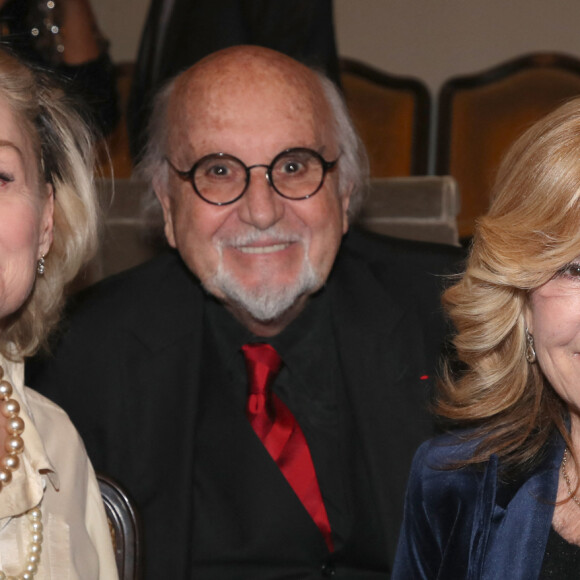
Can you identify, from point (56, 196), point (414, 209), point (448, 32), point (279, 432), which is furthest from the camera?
point (448, 32)

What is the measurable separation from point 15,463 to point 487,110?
3737 millimetres

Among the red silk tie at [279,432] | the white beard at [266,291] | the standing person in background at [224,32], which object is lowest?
the red silk tie at [279,432]

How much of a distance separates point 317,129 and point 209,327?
1.93ft

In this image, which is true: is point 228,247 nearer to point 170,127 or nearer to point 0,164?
point 170,127

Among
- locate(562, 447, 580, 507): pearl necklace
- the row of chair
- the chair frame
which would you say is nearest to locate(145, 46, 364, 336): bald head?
locate(562, 447, 580, 507): pearl necklace

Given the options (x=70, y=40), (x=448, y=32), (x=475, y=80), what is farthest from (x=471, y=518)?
(x=448, y=32)

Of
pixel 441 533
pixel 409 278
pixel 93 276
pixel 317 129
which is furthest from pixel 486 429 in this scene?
pixel 93 276

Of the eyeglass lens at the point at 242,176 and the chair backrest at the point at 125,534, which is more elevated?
the eyeglass lens at the point at 242,176

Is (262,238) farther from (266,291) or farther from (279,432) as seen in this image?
(279,432)

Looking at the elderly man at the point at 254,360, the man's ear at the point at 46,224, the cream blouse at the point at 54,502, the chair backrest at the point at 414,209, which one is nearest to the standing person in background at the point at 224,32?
the chair backrest at the point at 414,209

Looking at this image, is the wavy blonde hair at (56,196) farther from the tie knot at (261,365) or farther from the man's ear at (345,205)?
the man's ear at (345,205)

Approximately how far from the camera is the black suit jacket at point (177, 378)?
2.05 metres

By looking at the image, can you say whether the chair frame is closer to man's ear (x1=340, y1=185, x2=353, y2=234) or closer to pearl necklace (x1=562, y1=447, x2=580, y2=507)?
man's ear (x1=340, y1=185, x2=353, y2=234)

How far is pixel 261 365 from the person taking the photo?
2.23 meters
